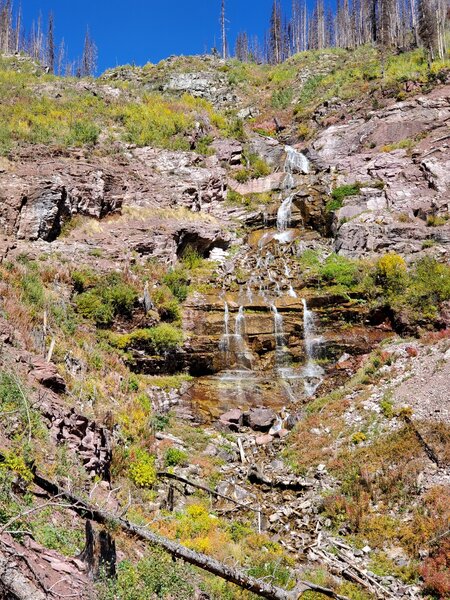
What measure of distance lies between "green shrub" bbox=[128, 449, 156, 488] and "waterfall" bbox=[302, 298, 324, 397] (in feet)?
23.2

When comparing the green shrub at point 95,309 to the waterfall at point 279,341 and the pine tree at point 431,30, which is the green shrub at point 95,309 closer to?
the waterfall at point 279,341

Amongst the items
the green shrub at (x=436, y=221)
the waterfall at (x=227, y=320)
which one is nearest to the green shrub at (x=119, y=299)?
the waterfall at (x=227, y=320)

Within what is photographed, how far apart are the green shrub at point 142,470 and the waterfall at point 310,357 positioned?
7075 mm

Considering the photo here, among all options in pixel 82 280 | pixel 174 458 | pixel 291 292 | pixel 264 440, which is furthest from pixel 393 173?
pixel 174 458

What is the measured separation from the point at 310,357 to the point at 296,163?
18959 millimetres

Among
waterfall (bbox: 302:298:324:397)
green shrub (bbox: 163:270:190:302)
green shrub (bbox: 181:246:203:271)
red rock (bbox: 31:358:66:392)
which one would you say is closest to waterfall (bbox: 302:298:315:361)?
waterfall (bbox: 302:298:324:397)

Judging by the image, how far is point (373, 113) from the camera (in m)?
32.8

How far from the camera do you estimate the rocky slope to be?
7504 mm

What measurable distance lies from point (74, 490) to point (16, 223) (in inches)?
634

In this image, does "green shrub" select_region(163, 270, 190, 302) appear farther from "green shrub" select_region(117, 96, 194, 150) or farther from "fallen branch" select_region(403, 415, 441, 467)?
"green shrub" select_region(117, 96, 194, 150)

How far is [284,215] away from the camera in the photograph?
85.9ft

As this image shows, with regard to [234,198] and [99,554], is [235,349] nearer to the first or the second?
[99,554]

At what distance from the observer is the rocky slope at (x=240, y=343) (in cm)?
750

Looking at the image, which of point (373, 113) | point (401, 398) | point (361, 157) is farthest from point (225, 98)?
point (401, 398)
